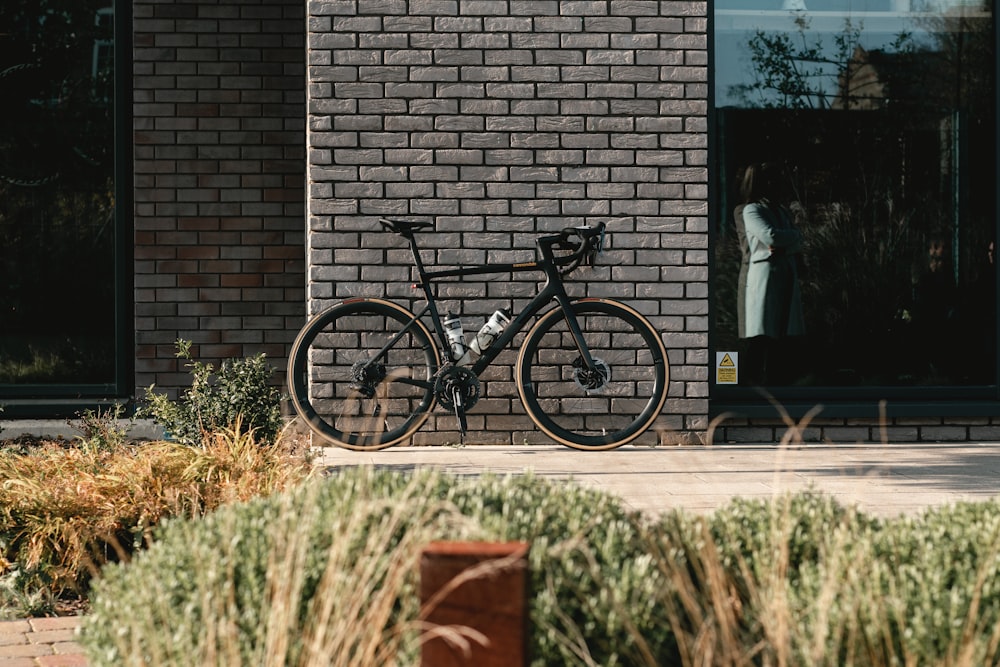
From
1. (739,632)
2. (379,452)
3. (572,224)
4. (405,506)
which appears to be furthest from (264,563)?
(572,224)

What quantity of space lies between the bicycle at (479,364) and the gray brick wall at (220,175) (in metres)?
1.47

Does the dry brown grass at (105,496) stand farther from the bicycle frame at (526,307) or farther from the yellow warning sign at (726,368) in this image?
the yellow warning sign at (726,368)

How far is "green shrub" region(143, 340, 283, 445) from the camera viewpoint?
570 centimetres

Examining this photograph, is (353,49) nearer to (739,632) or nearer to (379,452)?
(379,452)

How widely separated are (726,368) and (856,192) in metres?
1.30

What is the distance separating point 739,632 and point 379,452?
13.7 feet

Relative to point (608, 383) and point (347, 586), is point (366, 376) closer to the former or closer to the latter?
point (608, 383)

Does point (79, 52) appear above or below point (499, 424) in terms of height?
above

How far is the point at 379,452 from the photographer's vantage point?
684 cm

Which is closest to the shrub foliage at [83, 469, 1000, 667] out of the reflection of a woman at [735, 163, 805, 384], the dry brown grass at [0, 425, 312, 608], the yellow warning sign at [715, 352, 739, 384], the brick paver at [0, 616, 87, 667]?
the brick paver at [0, 616, 87, 667]

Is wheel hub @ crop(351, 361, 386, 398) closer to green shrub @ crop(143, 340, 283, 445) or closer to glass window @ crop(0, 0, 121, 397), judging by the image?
green shrub @ crop(143, 340, 283, 445)

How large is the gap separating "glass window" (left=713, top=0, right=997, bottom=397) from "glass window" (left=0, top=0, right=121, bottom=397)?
3.77 m

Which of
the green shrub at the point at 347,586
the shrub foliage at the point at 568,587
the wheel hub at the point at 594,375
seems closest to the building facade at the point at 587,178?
the wheel hub at the point at 594,375

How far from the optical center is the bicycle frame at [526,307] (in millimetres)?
6734
